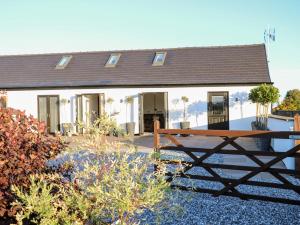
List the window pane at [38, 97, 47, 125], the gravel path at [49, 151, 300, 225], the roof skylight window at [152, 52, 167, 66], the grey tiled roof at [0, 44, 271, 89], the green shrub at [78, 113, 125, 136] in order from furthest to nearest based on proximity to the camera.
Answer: the roof skylight window at [152, 52, 167, 66]
the window pane at [38, 97, 47, 125]
the grey tiled roof at [0, 44, 271, 89]
the gravel path at [49, 151, 300, 225]
the green shrub at [78, 113, 125, 136]

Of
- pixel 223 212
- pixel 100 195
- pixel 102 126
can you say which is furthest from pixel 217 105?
→ pixel 100 195

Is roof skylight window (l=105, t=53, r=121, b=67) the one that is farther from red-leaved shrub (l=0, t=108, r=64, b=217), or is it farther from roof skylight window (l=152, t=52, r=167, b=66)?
red-leaved shrub (l=0, t=108, r=64, b=217)

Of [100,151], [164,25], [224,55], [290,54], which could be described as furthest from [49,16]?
[290,54]

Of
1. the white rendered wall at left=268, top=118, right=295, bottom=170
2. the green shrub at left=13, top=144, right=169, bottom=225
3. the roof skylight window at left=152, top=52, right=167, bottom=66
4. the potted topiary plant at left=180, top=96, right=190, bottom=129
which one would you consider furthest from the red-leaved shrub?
the roof skylight window at left=152, top=52, right=167, bottom=66

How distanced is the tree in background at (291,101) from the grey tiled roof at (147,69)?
7.72m

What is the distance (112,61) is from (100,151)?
21.1 metres

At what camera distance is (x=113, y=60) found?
24734 millimetres

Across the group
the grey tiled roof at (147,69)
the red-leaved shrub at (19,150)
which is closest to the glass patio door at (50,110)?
the grey tiled roof at (147,69)

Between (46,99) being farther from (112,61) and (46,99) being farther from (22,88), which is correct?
(112,61)

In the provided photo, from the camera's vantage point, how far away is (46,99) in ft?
75.4

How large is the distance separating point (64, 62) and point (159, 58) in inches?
255

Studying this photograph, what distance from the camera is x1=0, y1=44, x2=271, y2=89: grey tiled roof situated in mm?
21547

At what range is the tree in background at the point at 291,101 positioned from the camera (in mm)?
29284

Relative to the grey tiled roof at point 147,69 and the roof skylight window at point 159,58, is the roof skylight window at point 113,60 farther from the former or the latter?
the roof skylight window at point 159,58
